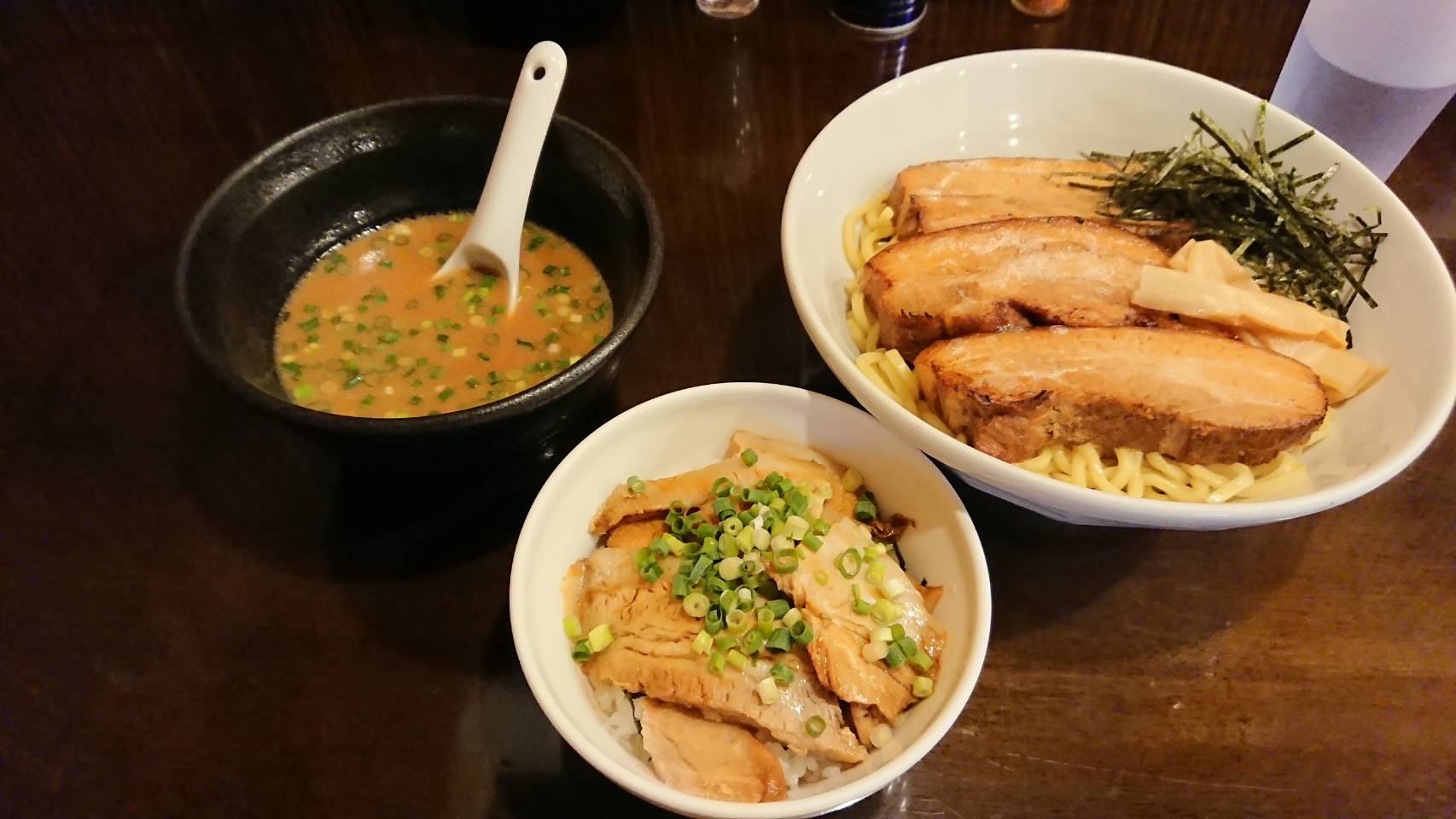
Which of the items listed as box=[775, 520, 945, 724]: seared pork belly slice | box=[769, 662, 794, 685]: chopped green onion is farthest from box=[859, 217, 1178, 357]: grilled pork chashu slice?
box=[769, 662, 794, 685]: chopped green onion

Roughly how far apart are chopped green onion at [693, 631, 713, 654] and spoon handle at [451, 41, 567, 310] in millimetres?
809

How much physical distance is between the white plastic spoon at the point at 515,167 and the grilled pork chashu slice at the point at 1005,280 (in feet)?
2.22

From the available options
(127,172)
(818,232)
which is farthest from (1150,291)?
(127,172)

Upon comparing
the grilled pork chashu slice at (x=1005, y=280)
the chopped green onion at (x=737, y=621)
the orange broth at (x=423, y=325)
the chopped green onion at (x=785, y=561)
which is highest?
the grilled pork chashu slice at (x=1005, y=280)

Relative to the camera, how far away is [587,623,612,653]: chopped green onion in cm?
130

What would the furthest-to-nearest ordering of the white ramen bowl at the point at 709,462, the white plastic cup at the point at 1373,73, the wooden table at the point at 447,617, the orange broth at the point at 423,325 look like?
the white plastic cup at the point at 1373,73 < the orange broth at the point at 423,325 < the wooden table at the point at 447,617 < the white ramen bowl at the point at 709,462

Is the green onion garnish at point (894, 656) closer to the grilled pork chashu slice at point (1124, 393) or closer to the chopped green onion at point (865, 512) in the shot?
the chopped green onion at point (865, 512)

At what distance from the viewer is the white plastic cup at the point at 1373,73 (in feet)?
5.85

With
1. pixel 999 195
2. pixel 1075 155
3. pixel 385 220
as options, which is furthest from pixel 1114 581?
pixel 385 220

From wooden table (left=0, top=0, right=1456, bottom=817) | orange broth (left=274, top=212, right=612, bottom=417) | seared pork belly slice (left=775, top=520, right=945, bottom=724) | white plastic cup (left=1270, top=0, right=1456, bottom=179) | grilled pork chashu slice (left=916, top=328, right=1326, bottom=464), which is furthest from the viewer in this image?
white plastic cup (left=1270, top=0, right=1456, bottom=179)

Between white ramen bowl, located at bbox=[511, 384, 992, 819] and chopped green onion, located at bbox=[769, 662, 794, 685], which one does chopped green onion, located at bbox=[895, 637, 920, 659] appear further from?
chopped green onion, located at bbox=[769, 662, 794, 685]

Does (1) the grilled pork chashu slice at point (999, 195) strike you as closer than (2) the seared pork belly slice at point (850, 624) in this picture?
No

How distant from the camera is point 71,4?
282 cm

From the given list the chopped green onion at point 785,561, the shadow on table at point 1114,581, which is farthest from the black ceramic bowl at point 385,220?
the shadow on table at point 1114,581
